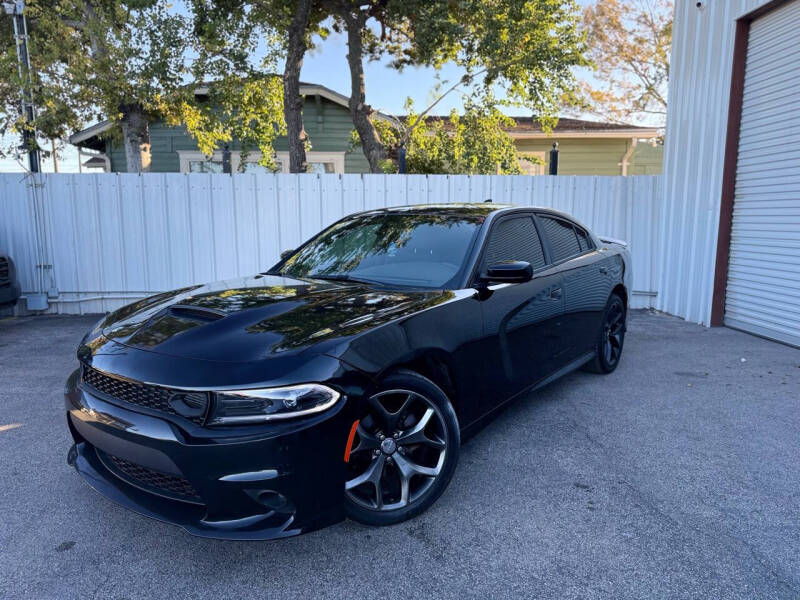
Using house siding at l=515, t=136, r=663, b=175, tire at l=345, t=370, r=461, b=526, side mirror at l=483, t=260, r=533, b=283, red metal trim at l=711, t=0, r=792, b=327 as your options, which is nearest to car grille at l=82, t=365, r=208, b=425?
tire at l=345, t=370, r=461, b=526

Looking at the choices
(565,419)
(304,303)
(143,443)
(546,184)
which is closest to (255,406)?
(143,443)

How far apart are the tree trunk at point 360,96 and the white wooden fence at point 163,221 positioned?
12.1 feet

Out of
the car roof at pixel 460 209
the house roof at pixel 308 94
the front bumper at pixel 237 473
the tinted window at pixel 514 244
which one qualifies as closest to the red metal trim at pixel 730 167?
the car roof at pixel 460 209

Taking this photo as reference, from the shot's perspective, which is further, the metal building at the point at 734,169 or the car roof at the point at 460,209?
the metal building at the point at 734,169

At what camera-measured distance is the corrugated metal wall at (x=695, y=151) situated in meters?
7.19

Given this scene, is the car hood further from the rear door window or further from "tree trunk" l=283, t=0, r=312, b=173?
"tree trunk" l=283, t=0, r=312, b=173

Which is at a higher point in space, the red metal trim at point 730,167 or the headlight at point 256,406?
the red metal trim at point 730,167

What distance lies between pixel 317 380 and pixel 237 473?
18.3 inches

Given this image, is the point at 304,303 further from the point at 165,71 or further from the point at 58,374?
the point at 165,71

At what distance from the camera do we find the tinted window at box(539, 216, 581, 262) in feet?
14.1

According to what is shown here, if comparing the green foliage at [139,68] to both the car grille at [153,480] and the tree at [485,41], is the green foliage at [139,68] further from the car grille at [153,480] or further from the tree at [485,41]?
the car grille at [153,480]

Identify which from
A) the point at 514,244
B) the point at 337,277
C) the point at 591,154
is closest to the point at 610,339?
the point at 514,244

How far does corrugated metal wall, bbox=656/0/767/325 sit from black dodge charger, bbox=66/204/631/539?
4783 mm

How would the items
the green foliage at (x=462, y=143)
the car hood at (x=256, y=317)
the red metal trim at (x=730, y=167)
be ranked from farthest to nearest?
the green foliage at (x=462, y=143) < the red metal trim at (x=730, y=167) < the car hood at (x=256, y=317)
